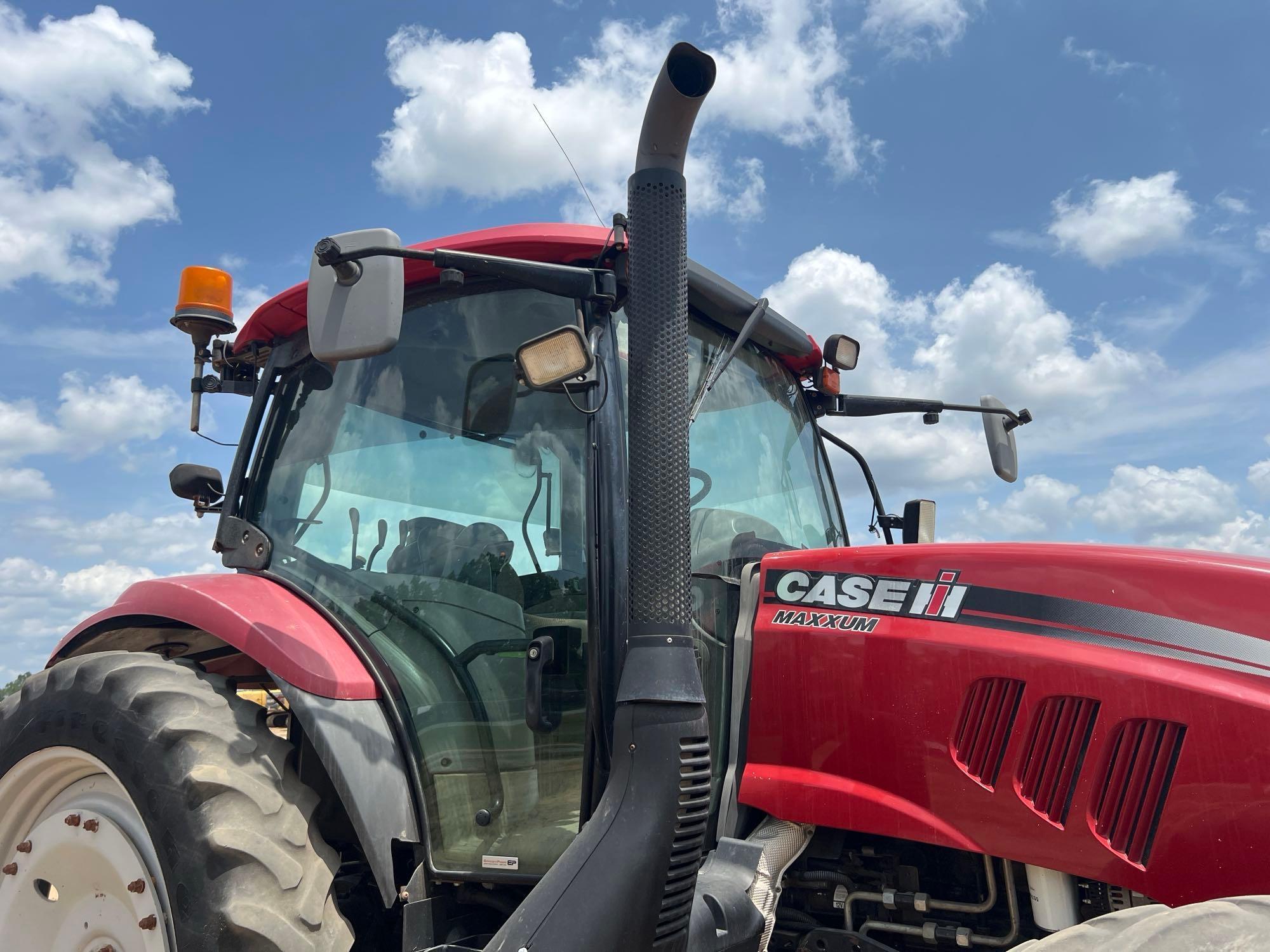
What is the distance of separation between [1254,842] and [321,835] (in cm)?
203

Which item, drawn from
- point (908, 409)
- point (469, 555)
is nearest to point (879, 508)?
point (908, 409)

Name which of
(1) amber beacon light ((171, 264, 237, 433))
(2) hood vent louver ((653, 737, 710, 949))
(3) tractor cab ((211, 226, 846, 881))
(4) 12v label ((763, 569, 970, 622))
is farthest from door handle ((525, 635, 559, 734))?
(1) amber beacon light ((171, 264, 237, 433))

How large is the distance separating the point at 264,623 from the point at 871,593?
1.47 meters

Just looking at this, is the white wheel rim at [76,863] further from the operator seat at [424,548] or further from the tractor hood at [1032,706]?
the tractor hood at [1032,706]

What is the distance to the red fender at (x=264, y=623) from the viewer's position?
2436 mm

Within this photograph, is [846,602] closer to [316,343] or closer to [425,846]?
[425,846]

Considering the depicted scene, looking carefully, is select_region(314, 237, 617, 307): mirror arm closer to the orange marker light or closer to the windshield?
the windshield

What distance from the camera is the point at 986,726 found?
7.05 feet

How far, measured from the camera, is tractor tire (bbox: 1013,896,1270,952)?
61.4 inches

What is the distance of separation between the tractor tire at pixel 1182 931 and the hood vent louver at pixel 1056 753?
372mm

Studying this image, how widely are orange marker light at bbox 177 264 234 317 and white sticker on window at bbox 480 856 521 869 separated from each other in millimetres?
1862

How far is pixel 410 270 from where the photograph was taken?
2627 mm

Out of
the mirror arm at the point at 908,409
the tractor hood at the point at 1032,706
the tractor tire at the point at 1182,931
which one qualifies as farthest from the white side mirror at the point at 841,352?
the tractor tire at the point at 1182,931

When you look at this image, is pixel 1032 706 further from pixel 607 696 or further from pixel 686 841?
pixel 607 696
